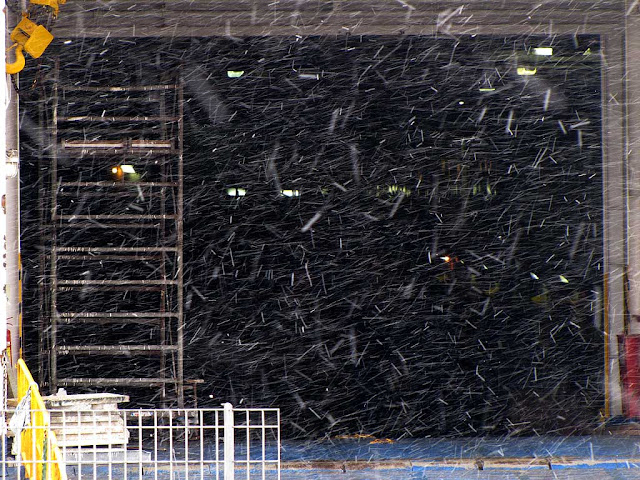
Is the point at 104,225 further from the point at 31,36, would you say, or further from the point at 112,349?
the point at 31,36

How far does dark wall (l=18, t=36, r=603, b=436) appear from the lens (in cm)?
828

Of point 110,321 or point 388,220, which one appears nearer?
point 110,321

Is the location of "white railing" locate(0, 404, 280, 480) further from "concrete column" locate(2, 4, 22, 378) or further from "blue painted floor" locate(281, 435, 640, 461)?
"concrete column" locate(2, 4, 22, 378)

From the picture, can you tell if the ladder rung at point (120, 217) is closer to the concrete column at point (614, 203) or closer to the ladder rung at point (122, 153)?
the ladder rung at point (122, 153)

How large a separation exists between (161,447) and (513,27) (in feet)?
16.4

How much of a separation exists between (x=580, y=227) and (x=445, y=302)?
151 cm

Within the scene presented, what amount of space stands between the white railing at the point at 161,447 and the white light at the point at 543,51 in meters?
4.39

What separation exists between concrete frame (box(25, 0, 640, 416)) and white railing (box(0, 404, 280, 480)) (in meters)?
3.49

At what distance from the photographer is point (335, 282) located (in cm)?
847

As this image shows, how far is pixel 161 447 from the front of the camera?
727 cm

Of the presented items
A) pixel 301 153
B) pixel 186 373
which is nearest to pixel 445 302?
pixel 301 153

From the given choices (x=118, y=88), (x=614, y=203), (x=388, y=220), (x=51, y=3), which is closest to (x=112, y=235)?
(x=118, y=88)

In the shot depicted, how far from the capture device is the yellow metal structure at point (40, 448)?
3420 mm

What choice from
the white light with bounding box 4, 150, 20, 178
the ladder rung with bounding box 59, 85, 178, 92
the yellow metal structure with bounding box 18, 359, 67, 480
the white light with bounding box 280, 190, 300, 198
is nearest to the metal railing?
the yellow metal structure with bounding box 18, 359, 67, 480
